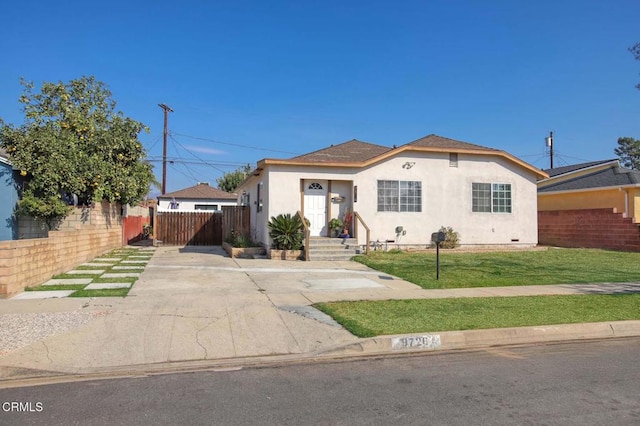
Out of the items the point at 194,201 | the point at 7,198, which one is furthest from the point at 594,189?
the point at 194,201

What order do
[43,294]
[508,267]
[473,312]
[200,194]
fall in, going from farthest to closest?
1. [200,194]
2. [508,267]
3. [43,294]
4. [473,312]

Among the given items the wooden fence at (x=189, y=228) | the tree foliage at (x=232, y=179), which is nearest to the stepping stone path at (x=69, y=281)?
the wooden fence at (x=189, y=228)

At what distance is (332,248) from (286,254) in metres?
1.73

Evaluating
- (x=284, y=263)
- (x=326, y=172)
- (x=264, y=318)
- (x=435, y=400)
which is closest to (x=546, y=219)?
(x=326, y=172)

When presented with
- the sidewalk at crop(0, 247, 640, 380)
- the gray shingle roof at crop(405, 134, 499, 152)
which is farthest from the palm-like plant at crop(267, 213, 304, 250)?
the gray shingle roof at crop(405, 134, 499, 152)

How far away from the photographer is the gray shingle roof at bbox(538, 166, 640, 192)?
889 inches

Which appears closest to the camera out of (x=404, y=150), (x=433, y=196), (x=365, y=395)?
(x=365, y=395)

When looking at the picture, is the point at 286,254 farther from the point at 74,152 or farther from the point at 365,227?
the point at 74,152

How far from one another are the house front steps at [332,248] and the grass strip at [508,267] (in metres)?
0.62

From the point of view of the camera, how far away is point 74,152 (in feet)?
55.9

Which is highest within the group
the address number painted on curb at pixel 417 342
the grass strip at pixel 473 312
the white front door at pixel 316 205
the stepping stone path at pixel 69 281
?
the white front door at pixel 316 205

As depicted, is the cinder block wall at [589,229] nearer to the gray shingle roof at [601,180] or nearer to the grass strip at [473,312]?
the gray shingle roof at [601,180]

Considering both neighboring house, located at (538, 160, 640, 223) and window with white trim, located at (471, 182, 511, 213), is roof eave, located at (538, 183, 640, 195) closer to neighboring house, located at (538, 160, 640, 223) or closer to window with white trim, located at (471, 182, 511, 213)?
neighboring house, located at (538, 160, 640, 223)

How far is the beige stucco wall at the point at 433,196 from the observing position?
17.6 metres
